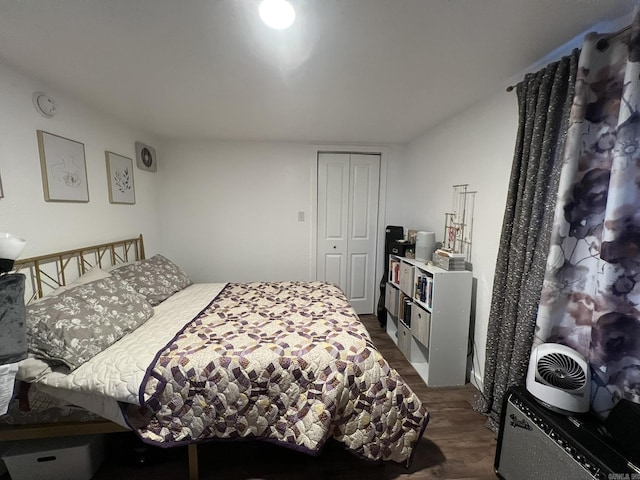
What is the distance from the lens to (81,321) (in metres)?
1.37

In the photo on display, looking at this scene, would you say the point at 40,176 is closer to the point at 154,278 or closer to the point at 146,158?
the point at 154,278

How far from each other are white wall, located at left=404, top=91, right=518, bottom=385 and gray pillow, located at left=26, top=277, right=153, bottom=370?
2507 millimetres

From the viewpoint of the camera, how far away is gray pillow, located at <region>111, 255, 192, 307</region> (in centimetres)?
208

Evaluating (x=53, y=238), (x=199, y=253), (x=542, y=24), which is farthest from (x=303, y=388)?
(x=199, y=253)

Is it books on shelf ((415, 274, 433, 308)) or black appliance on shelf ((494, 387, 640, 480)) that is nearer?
black appliance on shelf ((494, 387, 640, 480))

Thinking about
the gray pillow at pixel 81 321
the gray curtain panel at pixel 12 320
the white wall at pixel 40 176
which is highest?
the white wall at pixel 40 176

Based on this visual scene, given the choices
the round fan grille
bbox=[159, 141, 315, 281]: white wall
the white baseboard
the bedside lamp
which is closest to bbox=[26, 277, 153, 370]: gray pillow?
the bedside lamp

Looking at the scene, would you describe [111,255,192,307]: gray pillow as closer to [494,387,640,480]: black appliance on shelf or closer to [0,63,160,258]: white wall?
[0,63,160,258]: white wall

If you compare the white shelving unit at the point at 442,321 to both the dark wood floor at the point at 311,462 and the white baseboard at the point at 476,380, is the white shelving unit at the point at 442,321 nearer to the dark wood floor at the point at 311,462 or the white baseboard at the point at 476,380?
the white baseboard at the point at 476,380

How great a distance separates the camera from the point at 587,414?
1160 mm

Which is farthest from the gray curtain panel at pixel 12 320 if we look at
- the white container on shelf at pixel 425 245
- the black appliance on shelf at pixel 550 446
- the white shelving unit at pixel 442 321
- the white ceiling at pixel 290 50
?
the white container on shelf at pixel 425 245

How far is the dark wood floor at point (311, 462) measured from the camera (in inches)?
55.3

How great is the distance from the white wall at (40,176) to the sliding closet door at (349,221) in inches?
84.4

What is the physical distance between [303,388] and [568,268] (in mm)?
1501
